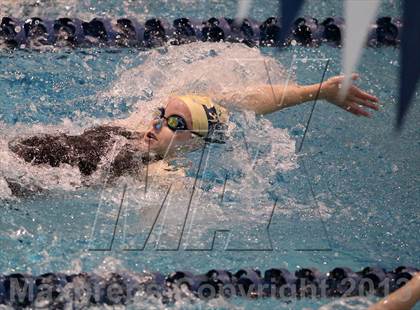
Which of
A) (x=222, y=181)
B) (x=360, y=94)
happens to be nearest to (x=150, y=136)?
(x=222, y=181)

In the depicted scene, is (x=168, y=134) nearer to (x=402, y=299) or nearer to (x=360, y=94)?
(x=360, y=94)

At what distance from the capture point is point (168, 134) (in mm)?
2941

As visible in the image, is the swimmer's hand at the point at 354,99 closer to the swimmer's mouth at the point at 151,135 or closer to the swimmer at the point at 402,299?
the swimmer's mouth at the point at 151,135

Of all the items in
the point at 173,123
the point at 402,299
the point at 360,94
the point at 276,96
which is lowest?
the point at 402,299

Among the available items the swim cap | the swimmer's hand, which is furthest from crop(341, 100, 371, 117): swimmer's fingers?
the swim cap

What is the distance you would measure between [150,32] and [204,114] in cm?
111

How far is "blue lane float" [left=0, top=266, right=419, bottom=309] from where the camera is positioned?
2.24 m

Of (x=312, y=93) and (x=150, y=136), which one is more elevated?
(x=312, y=93)

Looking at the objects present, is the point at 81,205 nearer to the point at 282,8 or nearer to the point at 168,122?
the point at 168,122

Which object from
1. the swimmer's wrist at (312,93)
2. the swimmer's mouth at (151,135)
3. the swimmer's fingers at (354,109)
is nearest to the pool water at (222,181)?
the swimmer's mouth at (151,135)

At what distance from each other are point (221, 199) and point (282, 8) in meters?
1.31

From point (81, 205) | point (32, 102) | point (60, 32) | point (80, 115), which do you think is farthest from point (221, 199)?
point (60, 32)

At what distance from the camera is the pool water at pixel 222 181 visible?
267 centimetres

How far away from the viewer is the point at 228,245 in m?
2.72
